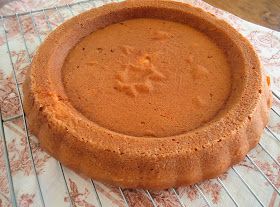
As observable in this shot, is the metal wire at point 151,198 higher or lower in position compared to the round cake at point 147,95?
lower

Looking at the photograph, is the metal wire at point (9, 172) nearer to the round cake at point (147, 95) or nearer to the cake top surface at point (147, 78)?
the round cake at point (147, 95)

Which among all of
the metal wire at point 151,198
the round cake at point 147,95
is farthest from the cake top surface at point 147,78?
the metal wire at point 151,198

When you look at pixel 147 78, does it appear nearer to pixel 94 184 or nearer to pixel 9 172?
pixel 94 184

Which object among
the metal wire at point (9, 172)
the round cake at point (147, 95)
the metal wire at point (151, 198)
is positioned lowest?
the metal wire at point (9, 172)

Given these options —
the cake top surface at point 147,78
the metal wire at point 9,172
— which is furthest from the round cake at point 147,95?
the metal wire at point 9,172

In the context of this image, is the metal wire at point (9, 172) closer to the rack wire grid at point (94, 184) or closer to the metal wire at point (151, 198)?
the rack wire grid at point (94, 184)

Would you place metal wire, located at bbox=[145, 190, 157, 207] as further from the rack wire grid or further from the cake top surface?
the cake top surface

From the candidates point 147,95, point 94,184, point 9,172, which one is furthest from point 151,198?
point 9,172

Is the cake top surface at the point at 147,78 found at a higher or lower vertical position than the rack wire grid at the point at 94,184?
higher

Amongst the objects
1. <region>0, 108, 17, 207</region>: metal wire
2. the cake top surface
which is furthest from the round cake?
<region>0, 108, 17, 207</region>: metal wire
